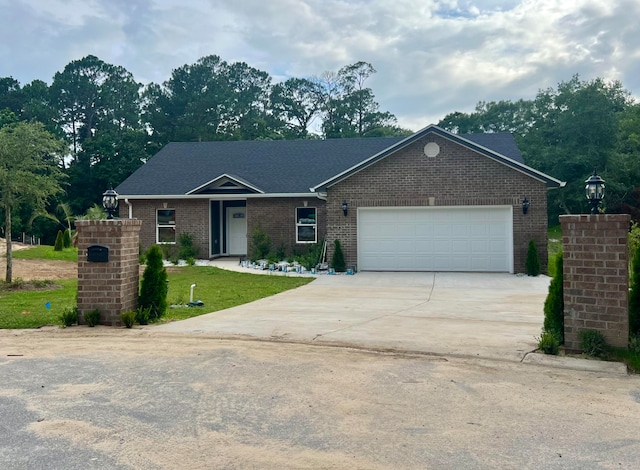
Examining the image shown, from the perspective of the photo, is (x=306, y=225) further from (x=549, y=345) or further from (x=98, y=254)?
(x=549, y=345)

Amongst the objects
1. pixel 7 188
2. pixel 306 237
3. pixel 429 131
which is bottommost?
pixel 306 237

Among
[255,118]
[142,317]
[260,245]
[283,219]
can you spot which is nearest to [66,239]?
[260,245]

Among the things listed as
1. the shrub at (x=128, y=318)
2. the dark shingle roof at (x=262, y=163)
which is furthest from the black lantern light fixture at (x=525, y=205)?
the shrub at (x=128, y=318)

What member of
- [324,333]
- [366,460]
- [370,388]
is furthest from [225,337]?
[366,460]

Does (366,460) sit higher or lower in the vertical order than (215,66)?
lower

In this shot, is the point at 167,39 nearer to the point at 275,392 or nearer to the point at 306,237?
the point at 306,237

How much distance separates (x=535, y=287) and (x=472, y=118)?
4314cm

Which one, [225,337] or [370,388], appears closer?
[370,388]

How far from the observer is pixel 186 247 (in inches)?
831

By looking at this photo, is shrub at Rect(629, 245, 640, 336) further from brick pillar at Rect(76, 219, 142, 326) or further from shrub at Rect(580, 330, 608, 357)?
brick pillar at Rect(76, 219, 142, 326)

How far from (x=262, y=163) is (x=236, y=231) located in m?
3.42

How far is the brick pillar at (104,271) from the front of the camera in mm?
8109

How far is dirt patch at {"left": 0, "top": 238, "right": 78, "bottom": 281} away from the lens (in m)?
15.8

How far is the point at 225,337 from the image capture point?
7.32 metres
